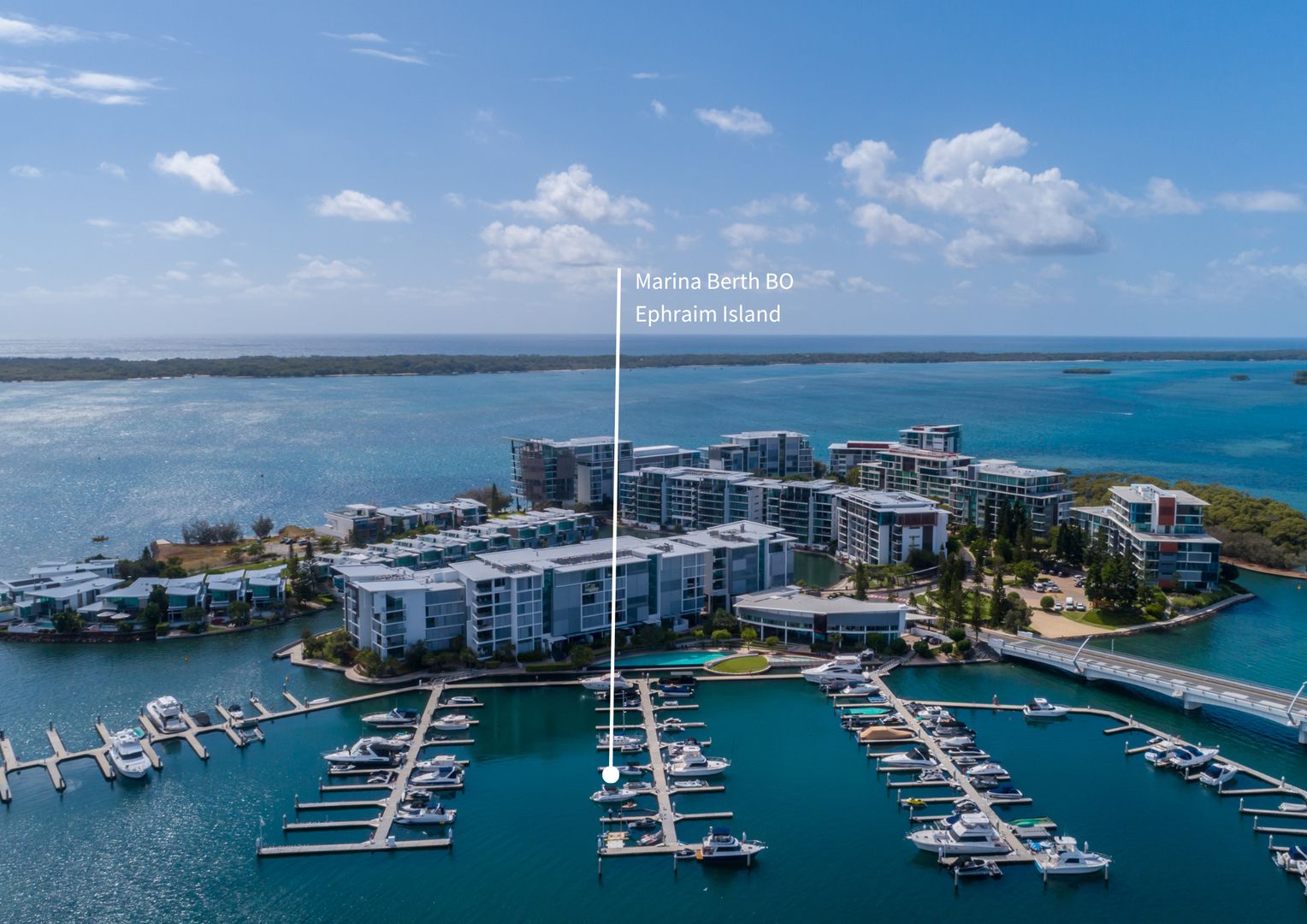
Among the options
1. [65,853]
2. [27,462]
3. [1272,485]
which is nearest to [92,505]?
[27,462]

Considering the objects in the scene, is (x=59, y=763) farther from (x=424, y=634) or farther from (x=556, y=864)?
(x=556, y=864)

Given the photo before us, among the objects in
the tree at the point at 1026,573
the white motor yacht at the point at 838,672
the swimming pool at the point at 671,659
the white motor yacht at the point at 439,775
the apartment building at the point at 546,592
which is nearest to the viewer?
the white motor yacht at the point at 439,775

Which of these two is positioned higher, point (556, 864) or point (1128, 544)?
point (1128, 544)

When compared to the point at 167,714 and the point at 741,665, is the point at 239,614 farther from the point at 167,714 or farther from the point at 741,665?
the point at 741,665

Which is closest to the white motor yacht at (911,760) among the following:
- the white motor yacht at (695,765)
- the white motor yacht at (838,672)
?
the white motor yacht at (695,765)

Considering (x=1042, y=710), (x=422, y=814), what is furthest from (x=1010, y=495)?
(x=422, y=814)

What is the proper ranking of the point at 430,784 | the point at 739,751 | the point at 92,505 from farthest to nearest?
the point at 92,505, the point at 739,751, the point at 430,784

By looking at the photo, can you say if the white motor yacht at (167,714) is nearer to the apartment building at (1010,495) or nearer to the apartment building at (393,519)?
the apartment building at (393,519)
